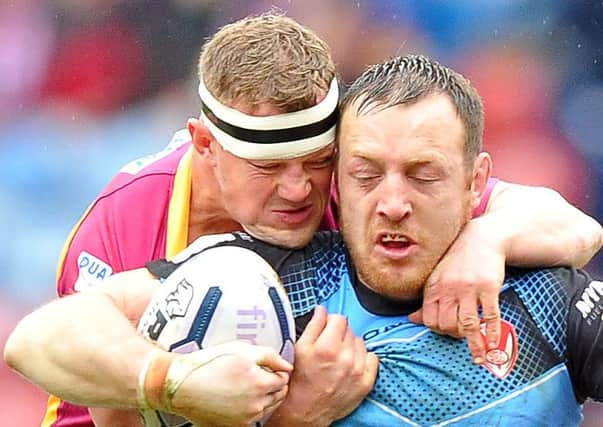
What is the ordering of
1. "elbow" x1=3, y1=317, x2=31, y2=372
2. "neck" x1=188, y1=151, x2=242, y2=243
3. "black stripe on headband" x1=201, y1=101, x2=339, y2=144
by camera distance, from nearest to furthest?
"elbow" x1=3, y1=317, x2=31, y2=372, "black stripe on headband" x1=201, y1=101, x2=339, y2=144, "neck" x1=188, y1=151, x2=242, y2=243

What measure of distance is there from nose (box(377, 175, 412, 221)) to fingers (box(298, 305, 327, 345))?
0.19 m

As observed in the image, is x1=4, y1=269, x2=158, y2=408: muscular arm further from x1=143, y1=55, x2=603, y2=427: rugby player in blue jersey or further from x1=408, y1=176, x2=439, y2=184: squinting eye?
x1=408, y1=176, x2=439, y2=184: squinting eye

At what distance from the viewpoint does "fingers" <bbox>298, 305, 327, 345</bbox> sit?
6.68ft

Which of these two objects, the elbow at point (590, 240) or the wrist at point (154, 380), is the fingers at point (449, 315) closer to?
the elbow at point (590, 240)

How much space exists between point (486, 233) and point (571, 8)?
7.23 ft

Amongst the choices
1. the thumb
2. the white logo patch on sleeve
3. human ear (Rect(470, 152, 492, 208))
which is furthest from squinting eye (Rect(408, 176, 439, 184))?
the white logo patch on sleeve

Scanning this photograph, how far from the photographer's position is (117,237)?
273 centimetres

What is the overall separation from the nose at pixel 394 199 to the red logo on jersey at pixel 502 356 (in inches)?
8.8

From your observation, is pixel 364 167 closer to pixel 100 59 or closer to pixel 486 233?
pixel 486 233

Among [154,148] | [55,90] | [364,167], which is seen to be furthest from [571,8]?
[364,167]

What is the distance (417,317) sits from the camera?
2123 mm

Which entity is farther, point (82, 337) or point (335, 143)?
point (335, 143)

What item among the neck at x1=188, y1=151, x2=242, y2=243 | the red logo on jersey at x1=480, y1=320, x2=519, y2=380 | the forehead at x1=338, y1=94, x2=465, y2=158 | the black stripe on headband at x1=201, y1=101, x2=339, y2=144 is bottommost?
the neck at x1=188, y1=151, x2=242, y2=243

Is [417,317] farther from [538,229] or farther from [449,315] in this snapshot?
[538,229]
